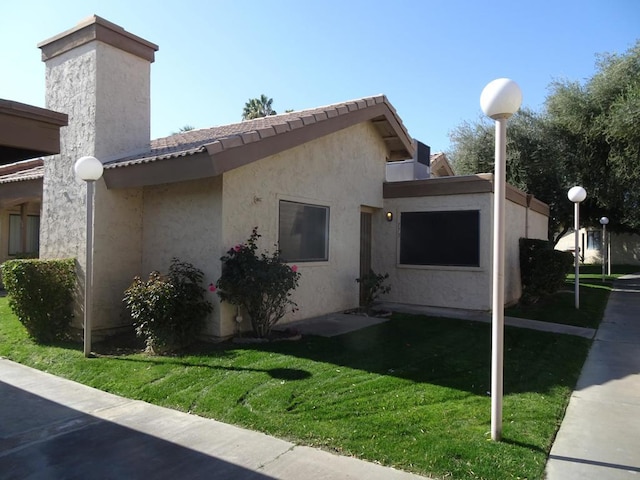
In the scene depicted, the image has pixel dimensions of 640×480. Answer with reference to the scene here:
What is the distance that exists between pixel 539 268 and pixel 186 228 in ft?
27.7

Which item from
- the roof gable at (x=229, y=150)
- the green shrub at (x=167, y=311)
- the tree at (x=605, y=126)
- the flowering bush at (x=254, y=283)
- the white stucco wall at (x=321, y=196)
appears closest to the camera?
the roof gable at (x=229, y=150)

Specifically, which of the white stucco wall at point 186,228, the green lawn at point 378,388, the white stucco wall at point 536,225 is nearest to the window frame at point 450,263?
the green lawn at point 378,388

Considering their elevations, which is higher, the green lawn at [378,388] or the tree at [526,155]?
the tree at [526,155]

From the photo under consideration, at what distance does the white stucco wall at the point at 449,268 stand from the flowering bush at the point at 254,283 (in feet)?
14.2

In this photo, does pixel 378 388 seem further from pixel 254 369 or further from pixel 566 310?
pixel 566 310

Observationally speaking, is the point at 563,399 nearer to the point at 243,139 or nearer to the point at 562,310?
the point at 243,139

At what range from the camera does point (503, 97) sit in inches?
151

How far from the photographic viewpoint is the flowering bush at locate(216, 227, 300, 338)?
6.81m

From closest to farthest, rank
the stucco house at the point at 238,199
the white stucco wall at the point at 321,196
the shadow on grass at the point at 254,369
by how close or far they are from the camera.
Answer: the shadow on grass at the point at 254,369 → the stucco house at the point at 238,199 → the white stucco wall at the point at 321,196

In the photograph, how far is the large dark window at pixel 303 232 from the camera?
839 cm

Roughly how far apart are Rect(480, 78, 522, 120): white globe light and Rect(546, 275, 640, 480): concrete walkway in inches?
110

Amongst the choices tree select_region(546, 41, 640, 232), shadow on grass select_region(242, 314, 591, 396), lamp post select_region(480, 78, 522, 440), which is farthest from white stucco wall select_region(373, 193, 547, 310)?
lamp post select_region(480, 78, 522, 440)

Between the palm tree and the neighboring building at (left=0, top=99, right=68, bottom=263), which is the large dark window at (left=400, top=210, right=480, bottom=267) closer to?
the neighboring building at (left=0, top=99, right=68, bottom=263)

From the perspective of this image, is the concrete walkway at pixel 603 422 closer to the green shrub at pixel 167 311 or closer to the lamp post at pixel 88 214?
the green shrub at pixel 167 311
